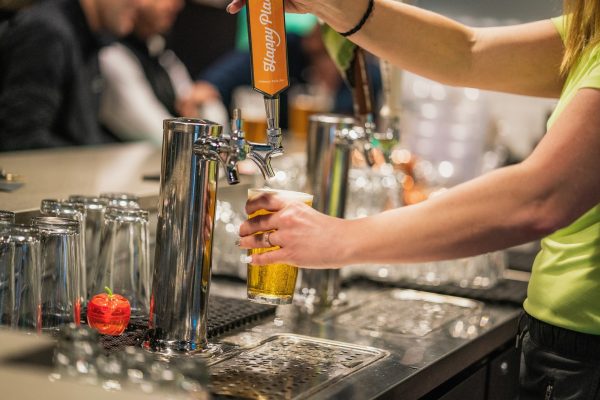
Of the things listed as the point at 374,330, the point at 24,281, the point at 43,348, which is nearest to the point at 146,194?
the point at 374,330

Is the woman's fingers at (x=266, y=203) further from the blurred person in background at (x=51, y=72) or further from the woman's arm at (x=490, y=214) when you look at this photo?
the blurred person in background at (x=51, y=72)

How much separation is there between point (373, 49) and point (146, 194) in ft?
2.11

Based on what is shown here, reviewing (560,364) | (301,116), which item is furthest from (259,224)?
(301,116)

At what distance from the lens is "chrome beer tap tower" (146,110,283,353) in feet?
5.15

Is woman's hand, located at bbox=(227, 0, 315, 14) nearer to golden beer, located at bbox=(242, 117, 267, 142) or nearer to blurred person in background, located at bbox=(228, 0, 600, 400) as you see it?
blurred person in background, located at bbox=(228, 0, 600, 400)

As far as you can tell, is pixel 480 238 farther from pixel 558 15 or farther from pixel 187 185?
pixel 558 15

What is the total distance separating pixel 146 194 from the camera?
7.25 feet

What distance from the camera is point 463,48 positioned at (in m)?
2.02

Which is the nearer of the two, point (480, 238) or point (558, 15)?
point (480, 238)

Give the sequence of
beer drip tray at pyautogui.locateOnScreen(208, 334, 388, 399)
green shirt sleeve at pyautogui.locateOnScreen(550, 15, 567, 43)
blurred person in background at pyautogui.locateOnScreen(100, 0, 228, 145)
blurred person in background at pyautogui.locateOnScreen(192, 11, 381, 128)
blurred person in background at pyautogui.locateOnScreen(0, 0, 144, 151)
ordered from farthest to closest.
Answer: blurred person in background at pyautogui.locateOnScreen(192, 11, 381, 128) < blurred person in background at pyautogui.locateOnScreen(100, 0, 228, 145) < blurred person in background at pyautogui.locateOnScreen(0, 0, 144, 151) < green shirt sleeve at pyautogui.locateOnScreen(550, 15, 567, 43) < beer drip tray at pyautogui.locateOnScreen(208, 334, 388, 399)

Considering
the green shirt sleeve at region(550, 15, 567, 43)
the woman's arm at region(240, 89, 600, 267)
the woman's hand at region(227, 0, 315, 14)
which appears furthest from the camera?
the green shirt sleeve at region(550, 15, 567, 43)

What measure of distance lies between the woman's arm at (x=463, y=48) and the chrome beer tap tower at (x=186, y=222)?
0.42m

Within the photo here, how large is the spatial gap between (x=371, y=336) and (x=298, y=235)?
0.56m

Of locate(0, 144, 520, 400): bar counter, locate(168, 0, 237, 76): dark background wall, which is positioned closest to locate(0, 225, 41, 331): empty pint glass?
locate(0, 144, 520, 400): bar counter
